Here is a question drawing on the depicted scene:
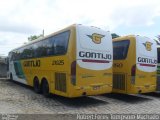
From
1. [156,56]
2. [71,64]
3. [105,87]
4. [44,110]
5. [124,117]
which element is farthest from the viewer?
[156,56]

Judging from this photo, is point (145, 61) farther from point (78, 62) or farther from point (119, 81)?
point (78, 62)

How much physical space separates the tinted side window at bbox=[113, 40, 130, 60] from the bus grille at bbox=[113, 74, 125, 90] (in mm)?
853

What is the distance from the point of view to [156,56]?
1327 cm

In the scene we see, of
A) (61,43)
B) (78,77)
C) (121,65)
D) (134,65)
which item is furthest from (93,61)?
(134,65)

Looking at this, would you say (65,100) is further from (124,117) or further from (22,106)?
(124,117)

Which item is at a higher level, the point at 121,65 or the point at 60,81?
the point at 121,65

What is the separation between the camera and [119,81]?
12.7m

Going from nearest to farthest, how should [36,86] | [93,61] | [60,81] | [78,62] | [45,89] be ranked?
[78,62] < [93,61] < [60,81] < [45,89] < [36,86]

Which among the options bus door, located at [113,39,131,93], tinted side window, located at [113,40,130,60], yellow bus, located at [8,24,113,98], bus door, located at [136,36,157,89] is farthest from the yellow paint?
bus door, located at [136,36,157,89]

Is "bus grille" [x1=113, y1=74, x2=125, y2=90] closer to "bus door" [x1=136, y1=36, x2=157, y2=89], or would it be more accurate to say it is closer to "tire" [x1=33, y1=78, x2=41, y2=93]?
"bus door" [x1=136, y1=36, x2=157, y2=89]

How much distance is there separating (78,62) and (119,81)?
296 centimetres

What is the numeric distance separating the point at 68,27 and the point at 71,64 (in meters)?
1.61

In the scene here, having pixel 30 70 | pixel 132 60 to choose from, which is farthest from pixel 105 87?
pixel 30 70

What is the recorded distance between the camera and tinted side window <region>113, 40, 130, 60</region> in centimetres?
1249
